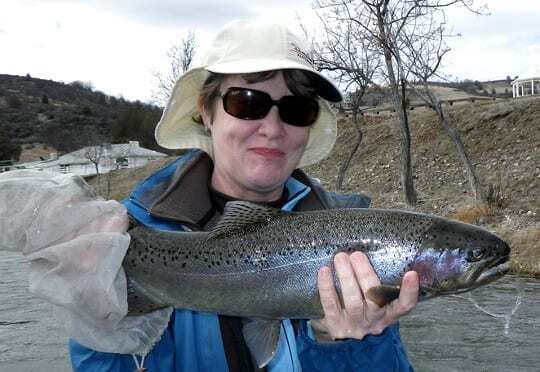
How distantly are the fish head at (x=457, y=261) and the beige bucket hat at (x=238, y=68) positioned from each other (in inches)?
44.4

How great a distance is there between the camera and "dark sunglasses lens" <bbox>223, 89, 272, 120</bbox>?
334 centimetres

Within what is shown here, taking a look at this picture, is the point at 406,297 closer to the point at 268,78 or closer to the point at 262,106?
the point at 262,106

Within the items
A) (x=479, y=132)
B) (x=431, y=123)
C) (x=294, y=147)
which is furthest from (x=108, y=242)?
(x=431, y=123)

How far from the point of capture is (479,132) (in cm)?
2711

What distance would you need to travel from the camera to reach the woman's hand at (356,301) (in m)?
2.95

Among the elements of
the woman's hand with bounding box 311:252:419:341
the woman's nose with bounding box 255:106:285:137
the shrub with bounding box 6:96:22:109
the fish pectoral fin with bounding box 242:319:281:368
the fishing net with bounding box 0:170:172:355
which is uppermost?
the shrub with bounding box 6:96:22:109

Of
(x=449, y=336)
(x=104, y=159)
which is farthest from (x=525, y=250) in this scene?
(x=104, y=159)

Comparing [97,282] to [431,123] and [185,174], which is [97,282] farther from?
[431,123]

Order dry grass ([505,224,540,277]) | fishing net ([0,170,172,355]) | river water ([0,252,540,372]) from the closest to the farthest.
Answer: fishing net ([0,170,172,355]), river water ([0,252,540,372]), dry grass ([505,224,540,277])

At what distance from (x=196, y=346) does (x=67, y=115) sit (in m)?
151

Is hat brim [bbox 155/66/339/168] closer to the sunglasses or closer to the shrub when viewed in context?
the sunglasses

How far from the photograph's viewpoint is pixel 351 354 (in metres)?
3.17

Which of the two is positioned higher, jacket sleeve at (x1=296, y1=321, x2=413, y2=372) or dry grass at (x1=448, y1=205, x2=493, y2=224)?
jacket sleeve at (x1=296, y1=321, x2=413, y2=372)

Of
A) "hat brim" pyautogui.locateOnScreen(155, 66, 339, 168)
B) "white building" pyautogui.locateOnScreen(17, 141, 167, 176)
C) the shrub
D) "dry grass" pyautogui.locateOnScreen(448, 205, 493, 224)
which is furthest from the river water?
the shrub
